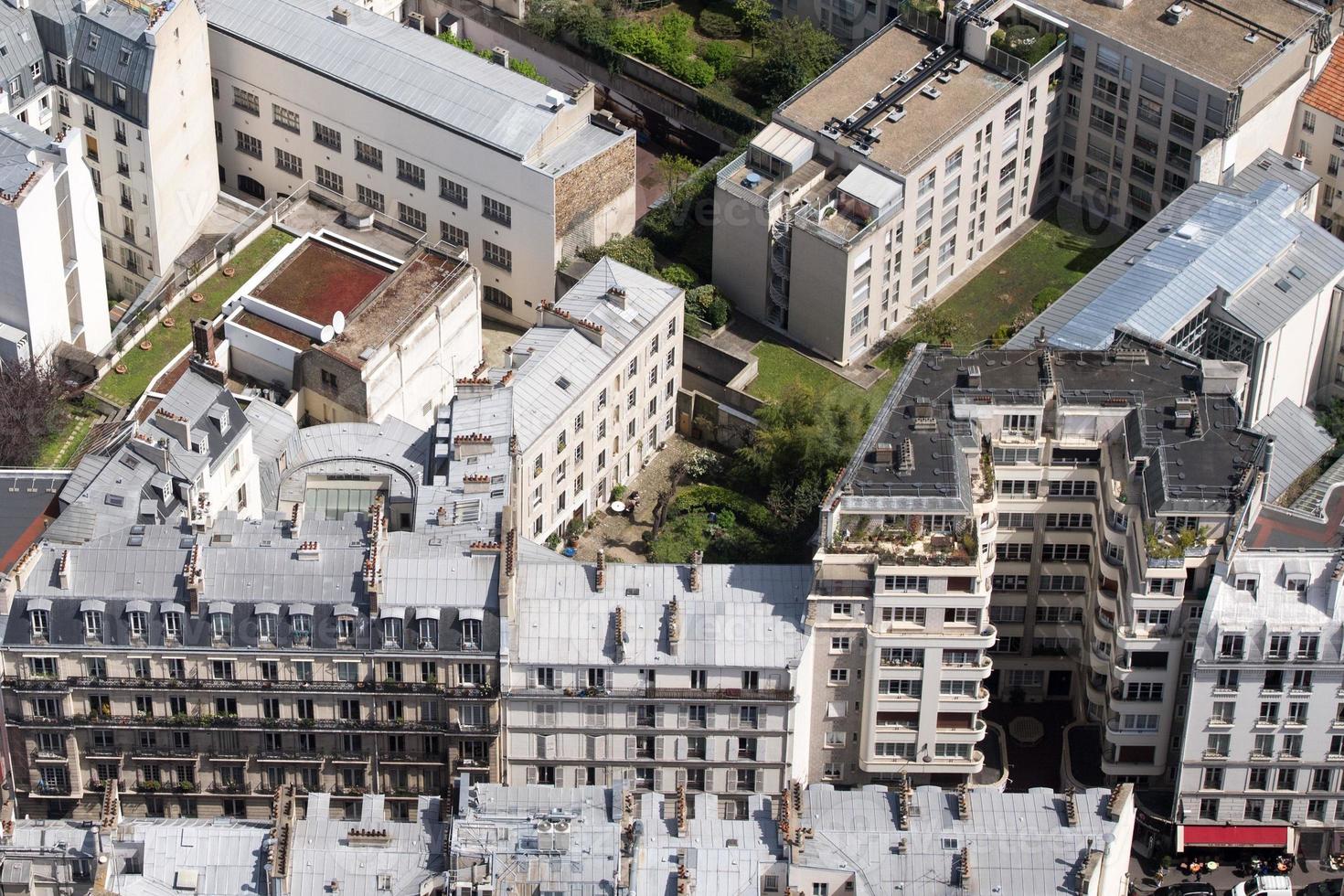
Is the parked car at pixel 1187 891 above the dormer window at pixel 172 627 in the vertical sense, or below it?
below

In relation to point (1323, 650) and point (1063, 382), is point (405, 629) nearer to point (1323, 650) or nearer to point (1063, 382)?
point (1063, 382)

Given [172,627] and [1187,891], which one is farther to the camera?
[1187,891]

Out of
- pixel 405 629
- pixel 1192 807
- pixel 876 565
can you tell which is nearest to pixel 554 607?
pixel 405 629

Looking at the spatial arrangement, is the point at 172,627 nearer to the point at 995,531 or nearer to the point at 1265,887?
the point at 995,531

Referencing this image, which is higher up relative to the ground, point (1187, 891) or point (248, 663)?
point (248, 663)

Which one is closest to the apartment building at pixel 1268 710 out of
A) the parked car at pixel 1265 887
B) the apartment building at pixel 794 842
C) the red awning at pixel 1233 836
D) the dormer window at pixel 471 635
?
the red awning at pixel 1233 836

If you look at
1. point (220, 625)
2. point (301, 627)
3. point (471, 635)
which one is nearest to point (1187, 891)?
point (471, 635)

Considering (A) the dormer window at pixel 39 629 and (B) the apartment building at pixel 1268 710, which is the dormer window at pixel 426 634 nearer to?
(A) the dormer window at pixel 39 629
